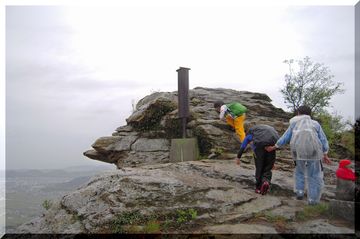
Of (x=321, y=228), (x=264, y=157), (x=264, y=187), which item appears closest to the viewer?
(x=321, y=228)

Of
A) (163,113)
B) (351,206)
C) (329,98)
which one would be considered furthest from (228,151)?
(329,98)

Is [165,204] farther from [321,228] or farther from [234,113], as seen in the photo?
[234,113]

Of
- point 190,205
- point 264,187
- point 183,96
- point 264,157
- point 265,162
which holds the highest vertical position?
point 183,96

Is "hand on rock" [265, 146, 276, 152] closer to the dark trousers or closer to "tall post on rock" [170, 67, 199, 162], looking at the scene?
the dark trousers

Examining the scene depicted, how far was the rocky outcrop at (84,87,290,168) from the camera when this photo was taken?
1398 cm

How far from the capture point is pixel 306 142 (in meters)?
7.12

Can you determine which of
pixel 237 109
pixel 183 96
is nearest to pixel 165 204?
pixel 237 109

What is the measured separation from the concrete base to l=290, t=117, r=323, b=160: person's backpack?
6580mm

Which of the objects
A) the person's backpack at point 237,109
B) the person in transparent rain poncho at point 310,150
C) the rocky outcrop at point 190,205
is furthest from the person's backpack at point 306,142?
the person's backpack at point 237,109

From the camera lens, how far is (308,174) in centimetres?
730

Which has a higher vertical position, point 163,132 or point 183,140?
point 163,132

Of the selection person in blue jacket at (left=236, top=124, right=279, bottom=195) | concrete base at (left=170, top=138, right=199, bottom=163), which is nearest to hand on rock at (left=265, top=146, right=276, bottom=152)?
person in blue jacket at (left=236, top=124, right=279, bottom=195)

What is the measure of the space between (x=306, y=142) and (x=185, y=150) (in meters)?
7.00

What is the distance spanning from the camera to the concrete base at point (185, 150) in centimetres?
1343
